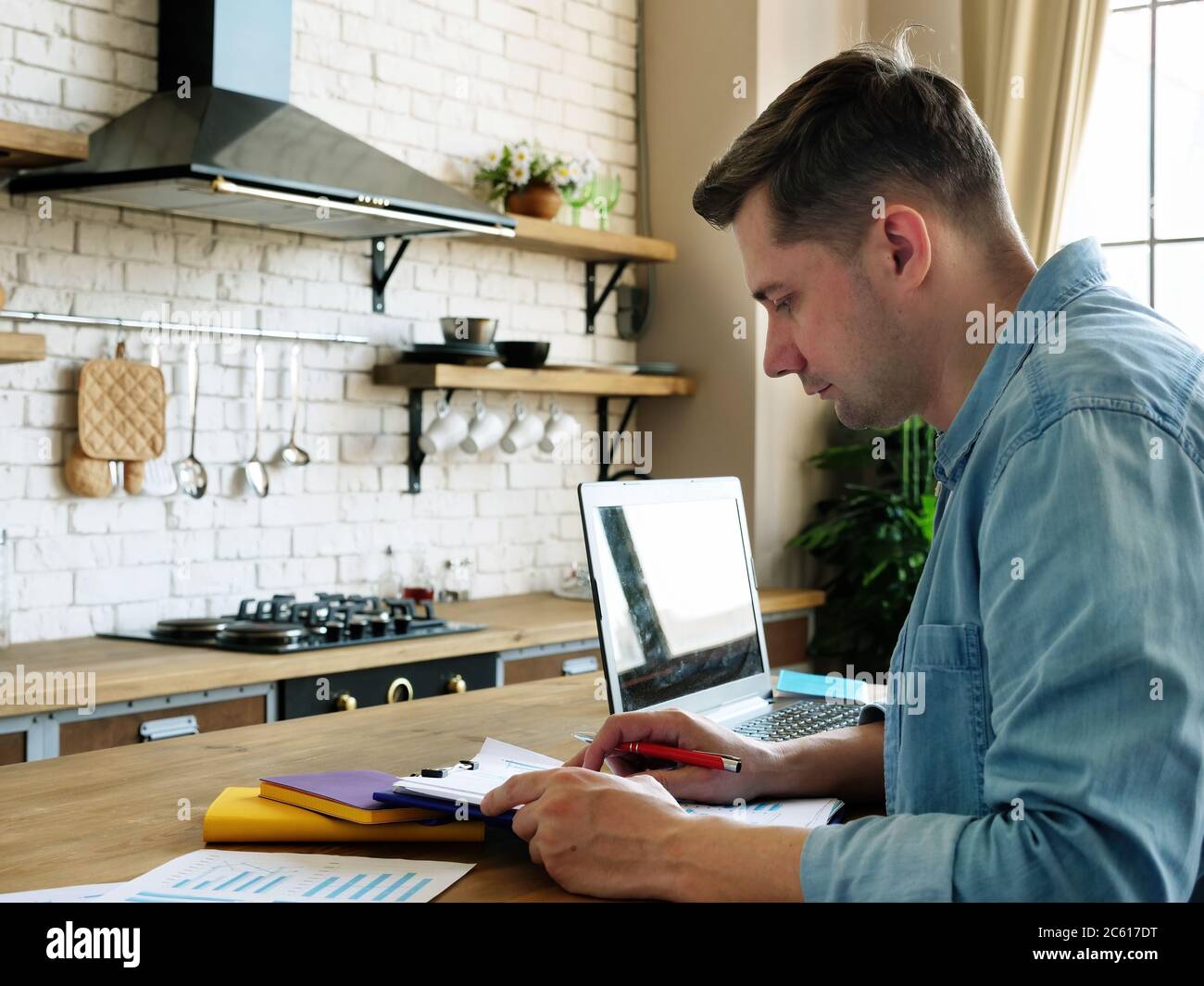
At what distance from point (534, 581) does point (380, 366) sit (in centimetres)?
98

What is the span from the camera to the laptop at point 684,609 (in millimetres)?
1723

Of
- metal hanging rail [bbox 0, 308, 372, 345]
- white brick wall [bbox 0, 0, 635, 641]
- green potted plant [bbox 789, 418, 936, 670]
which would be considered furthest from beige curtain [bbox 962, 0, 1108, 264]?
metal hanging rail [bbox 0, 308, 372, 345]

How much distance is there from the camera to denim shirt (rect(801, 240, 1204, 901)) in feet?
2.92

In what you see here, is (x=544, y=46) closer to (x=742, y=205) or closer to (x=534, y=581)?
(x=534, y=581)

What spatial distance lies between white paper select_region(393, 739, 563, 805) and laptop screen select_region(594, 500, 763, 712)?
18cm

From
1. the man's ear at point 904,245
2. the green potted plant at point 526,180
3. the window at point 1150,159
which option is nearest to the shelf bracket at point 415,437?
the green potted plant at point 526,180

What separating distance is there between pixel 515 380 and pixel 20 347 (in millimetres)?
1519

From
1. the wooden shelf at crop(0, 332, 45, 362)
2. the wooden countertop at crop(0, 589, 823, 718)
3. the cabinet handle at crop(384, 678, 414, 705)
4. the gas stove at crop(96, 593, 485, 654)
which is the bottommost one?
the cabinet handle at crop(384, 678, 414, 705)

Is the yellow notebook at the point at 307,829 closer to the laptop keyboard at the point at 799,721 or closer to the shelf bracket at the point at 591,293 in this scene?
the laptop keyboard at the point at 799,721

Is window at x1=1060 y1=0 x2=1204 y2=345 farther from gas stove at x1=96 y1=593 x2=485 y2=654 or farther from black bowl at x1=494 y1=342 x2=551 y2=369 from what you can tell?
gas stove at x1=96 y1=593 x2=485 y2=654

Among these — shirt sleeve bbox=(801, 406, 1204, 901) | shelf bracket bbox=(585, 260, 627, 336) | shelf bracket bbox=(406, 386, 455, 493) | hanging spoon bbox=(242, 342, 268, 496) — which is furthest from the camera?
shelf bracket bbox=(585, 260, 627, 336)

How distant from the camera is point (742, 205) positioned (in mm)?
1314

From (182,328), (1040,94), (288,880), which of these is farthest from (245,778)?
(1040,94)

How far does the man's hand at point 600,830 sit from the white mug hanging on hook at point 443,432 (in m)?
2.81
